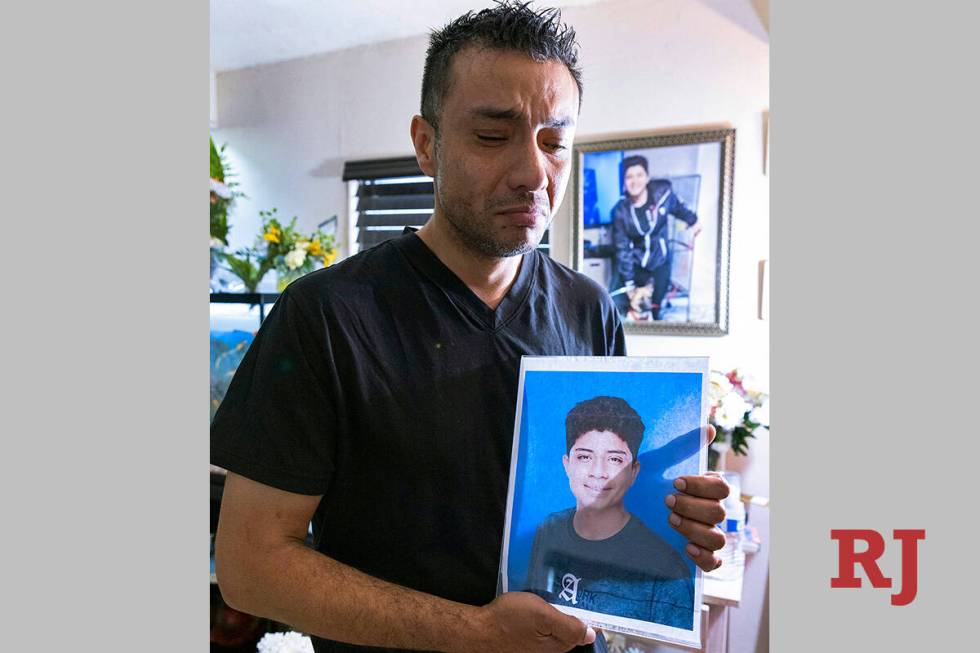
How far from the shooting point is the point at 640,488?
0.79 meters

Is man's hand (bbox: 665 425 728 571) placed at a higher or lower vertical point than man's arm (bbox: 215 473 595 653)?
higher

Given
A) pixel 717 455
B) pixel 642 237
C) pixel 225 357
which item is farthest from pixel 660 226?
pixel 225 357

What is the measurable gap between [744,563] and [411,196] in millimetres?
2094

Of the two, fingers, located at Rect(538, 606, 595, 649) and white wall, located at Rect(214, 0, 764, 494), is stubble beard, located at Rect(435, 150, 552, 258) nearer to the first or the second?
fingers, located at Rect(538, 606, 595, 649)

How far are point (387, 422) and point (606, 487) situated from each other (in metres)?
0.29

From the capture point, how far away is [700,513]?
0.76m

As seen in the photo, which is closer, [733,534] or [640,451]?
[640,451]

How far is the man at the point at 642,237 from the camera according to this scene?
2477mm

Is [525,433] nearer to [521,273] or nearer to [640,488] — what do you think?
[640,488]

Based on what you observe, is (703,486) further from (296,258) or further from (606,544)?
(296,258)

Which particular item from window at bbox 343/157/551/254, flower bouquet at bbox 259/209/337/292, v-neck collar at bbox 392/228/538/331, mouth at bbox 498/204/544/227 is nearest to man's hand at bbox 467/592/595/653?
v-neck collar at bbox 392/228/538/331

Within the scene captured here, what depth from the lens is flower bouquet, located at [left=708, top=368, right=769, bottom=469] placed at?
2117 mm

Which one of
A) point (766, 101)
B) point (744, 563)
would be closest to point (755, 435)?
point (744, 563)

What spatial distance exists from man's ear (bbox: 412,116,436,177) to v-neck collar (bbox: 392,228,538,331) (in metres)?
0.11
